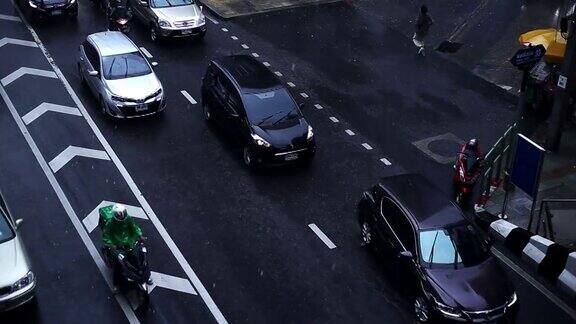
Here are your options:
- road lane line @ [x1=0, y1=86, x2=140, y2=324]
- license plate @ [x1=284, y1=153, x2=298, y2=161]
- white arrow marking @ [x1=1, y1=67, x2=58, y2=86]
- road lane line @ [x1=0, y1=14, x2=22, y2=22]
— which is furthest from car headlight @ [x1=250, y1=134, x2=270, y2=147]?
road lane line @ [x1=0, y1=14, x2=22, y2=22]

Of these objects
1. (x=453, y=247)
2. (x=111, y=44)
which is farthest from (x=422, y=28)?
(x=453, y=247)

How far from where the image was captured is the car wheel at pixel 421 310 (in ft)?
45.2

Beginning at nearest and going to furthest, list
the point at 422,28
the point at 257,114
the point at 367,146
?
the point at 257,114, the point at 367,146, the point at 422,28

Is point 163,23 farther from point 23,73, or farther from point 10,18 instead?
point 10,18

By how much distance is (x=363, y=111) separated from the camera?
878 inches

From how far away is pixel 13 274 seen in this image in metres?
13.1

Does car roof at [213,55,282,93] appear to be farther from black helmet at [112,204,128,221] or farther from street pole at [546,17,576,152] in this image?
street pole at [546,17,576,152]

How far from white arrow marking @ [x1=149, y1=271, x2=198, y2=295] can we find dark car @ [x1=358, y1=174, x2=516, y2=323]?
413 centimetres

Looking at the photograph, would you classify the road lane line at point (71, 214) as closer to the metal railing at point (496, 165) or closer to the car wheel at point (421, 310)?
the car wheel at point (421, 310)

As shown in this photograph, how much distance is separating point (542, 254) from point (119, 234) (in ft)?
30.1

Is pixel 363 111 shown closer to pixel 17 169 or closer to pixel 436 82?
pixel 436 82

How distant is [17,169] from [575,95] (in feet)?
53.8

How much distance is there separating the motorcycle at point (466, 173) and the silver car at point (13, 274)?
34.0 feet

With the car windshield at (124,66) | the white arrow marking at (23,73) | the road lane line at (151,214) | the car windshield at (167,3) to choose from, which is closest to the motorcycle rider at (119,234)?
the road lane line at (151,214)
